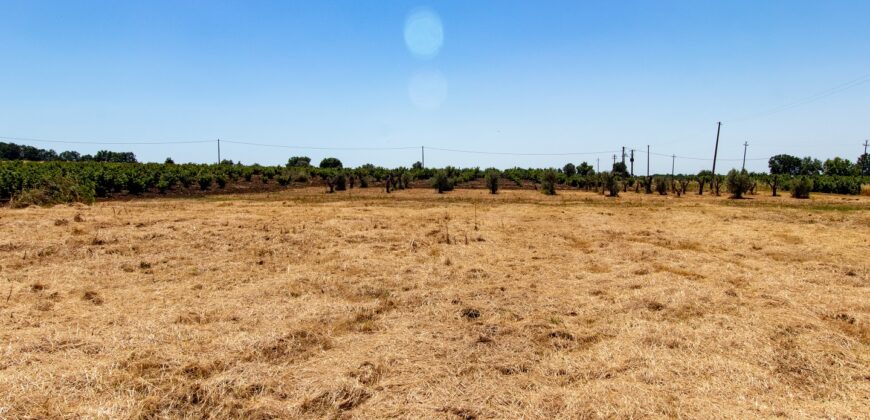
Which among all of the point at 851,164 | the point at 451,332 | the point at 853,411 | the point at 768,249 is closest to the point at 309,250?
the point at 451,332

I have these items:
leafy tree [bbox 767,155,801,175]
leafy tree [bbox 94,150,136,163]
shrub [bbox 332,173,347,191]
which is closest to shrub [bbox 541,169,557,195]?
shrub [bbox 332,173,347,191]

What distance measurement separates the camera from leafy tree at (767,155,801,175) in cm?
11031

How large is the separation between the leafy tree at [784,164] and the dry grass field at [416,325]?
128m

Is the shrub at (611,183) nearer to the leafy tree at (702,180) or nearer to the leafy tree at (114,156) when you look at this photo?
the leafy tree at (702,180)

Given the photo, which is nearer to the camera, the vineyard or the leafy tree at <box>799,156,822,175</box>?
the vineyard

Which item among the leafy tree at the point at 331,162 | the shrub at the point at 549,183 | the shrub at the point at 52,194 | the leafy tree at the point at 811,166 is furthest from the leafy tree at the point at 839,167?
the shrub at the point at 52,194

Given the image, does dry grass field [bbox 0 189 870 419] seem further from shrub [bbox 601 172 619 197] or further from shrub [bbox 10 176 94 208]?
shrub [bbox 601 172 619 197]

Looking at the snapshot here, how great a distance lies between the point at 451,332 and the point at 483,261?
4.21 metres

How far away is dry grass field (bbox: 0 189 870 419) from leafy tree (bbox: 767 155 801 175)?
421 feet

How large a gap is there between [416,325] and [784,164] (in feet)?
462

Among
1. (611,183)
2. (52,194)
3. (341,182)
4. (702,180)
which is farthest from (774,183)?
(52,194)

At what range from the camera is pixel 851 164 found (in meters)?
97.3

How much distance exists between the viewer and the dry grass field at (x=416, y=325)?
396 centimetres

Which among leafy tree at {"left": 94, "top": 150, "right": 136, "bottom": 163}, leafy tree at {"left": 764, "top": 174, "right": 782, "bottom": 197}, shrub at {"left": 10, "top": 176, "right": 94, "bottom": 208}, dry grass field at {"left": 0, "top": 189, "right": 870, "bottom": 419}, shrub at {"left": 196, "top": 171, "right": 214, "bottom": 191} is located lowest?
dry grass field at {"left": 0, "top": 189, "right": 870, "bottom": 419}
